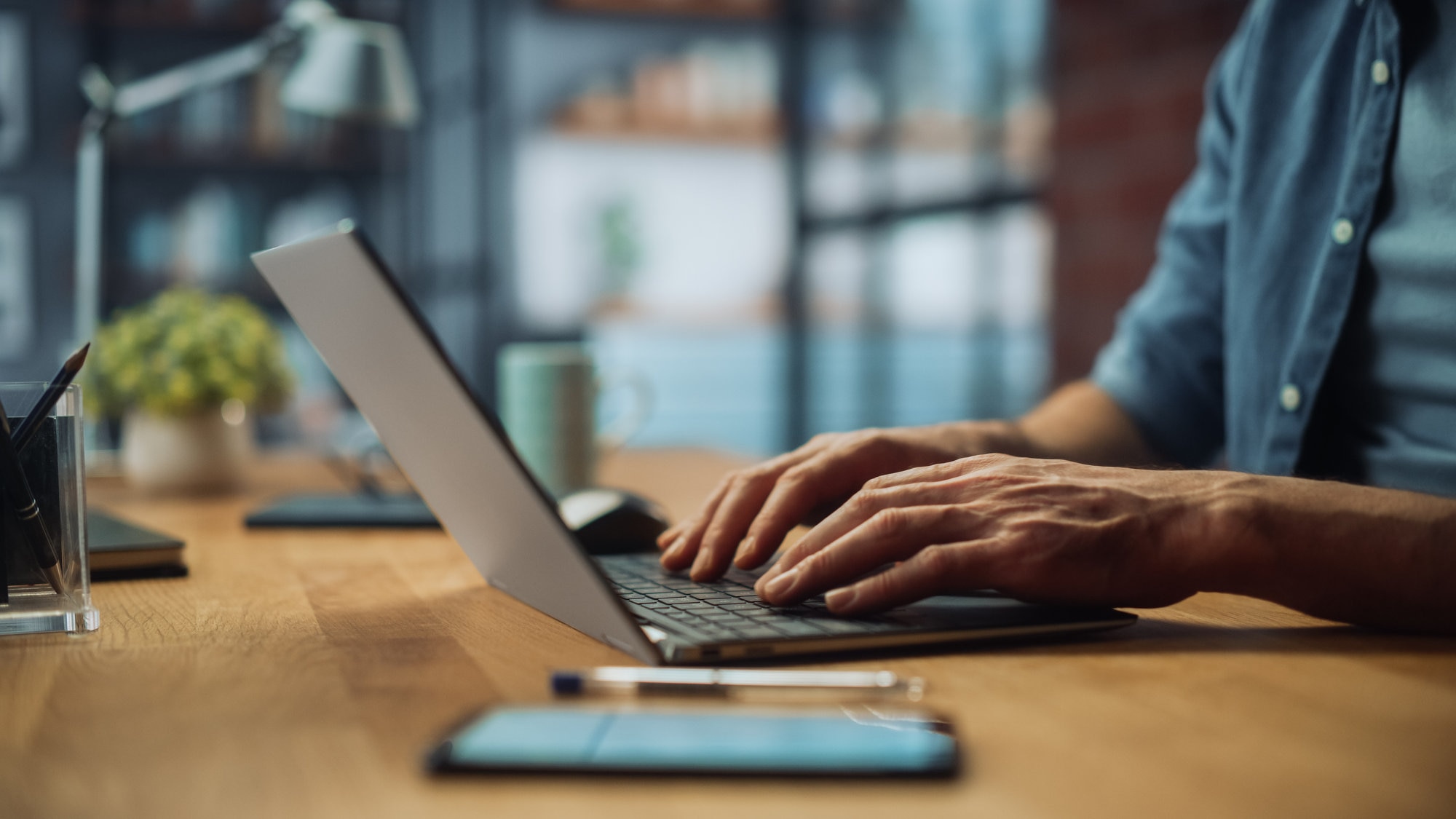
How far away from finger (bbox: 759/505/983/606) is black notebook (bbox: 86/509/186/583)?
1.51ft

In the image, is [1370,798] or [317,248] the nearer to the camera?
[1370,798]

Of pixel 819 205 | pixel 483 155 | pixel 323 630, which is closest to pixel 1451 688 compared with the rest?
pixel 323 630

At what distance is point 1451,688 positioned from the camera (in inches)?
19.2

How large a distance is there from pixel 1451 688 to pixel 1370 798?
6.5 inches

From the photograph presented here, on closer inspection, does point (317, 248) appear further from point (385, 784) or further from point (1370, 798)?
point (1370, 798)

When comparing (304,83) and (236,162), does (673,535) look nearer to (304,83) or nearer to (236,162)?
(304,83)

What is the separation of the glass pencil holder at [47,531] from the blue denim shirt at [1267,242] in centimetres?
90

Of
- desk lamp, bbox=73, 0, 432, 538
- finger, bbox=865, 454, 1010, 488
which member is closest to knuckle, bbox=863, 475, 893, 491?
finger, bbox=865, 454, 1010, 488

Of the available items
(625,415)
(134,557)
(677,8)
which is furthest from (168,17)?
(134,557)

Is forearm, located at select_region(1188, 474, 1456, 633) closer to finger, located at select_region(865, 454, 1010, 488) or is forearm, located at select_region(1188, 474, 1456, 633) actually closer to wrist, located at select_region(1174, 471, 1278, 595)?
wrist, located at select_region(1174, 471, 1278, 595)

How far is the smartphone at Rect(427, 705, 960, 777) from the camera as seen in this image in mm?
364

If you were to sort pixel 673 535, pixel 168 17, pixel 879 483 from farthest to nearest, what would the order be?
pixel 168 17 < pixel 673 535 < pixel 879 483

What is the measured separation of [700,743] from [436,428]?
24 centimetres

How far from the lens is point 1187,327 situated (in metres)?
1.17
